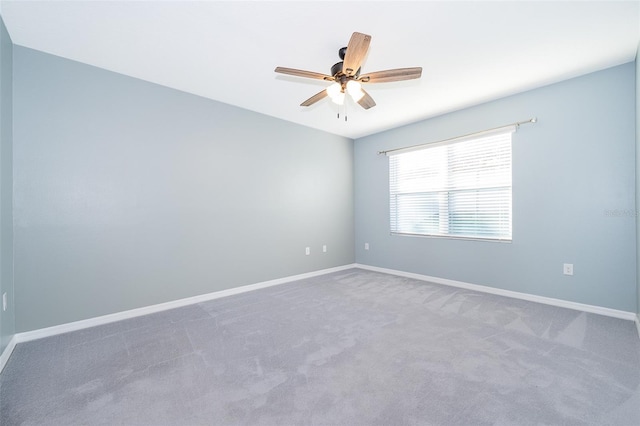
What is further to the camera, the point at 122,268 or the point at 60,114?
the point at 122,268

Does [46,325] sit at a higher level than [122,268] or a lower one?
A: lower

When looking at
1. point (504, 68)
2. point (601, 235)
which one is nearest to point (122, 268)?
point (504, 68)

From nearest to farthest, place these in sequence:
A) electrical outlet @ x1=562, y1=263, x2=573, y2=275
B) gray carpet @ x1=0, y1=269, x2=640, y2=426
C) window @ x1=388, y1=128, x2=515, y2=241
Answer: gray carpet @ x1=0, y1=269, x2=640, y2=426, electrical outlet @ x1=562, y1=263, x2=573, y2=275, window @ x1=388, y1=128, x2=515, y2=241

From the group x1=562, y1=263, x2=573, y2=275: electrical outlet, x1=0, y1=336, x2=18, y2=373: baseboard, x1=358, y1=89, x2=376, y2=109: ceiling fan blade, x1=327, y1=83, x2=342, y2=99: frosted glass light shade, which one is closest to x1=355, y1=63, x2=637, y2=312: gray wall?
x1=562, y1=263, x2=573, y2=275: electrical outlet

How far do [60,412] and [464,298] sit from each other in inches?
145

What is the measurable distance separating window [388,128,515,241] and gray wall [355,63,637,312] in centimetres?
15

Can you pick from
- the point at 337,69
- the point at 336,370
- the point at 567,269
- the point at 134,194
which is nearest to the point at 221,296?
the point at 134,194

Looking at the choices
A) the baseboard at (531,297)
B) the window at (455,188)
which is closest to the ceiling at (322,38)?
the window at (455,188)

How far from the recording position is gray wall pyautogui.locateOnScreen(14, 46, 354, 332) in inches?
93.8

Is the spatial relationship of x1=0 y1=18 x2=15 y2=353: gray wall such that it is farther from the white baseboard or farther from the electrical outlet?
the electrical outlet

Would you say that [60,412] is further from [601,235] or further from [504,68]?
[601,235]

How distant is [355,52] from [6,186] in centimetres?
291

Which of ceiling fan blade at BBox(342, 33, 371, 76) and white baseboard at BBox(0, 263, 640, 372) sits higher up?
ceiling fan blade at BBox(342, 33, 371, 76)

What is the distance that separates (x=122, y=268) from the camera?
2.78m
